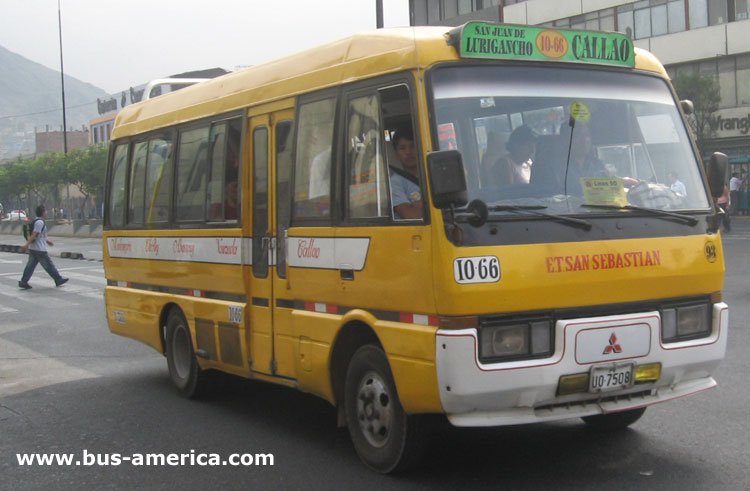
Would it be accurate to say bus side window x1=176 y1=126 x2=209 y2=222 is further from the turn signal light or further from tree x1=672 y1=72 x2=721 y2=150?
tree x1=672 y1=72 x2=721 y2=150

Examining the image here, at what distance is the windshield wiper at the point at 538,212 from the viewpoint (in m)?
5.54

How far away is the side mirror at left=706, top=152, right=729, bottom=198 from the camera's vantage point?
635 cm

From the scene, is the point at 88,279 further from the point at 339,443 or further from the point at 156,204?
the point at 339,443

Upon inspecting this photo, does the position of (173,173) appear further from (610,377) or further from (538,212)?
(610,377)

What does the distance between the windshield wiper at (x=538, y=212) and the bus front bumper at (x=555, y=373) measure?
54 cm

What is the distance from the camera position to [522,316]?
5406 millimetres

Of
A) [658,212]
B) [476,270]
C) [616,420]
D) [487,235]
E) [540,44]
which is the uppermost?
[540,44]

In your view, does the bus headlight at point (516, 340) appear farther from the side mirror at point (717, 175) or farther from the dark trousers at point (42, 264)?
the dark trousers at point (42, 264)

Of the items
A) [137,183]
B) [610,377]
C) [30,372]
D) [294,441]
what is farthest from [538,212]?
[30,372]

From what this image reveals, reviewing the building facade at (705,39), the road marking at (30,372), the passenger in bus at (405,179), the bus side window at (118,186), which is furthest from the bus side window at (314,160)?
the building facade at (705,39)

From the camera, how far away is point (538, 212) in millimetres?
5598

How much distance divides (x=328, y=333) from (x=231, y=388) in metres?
3.01

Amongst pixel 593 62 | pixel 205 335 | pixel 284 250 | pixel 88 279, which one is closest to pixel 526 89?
pixel 593 62

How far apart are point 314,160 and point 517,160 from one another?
5.38 feet
